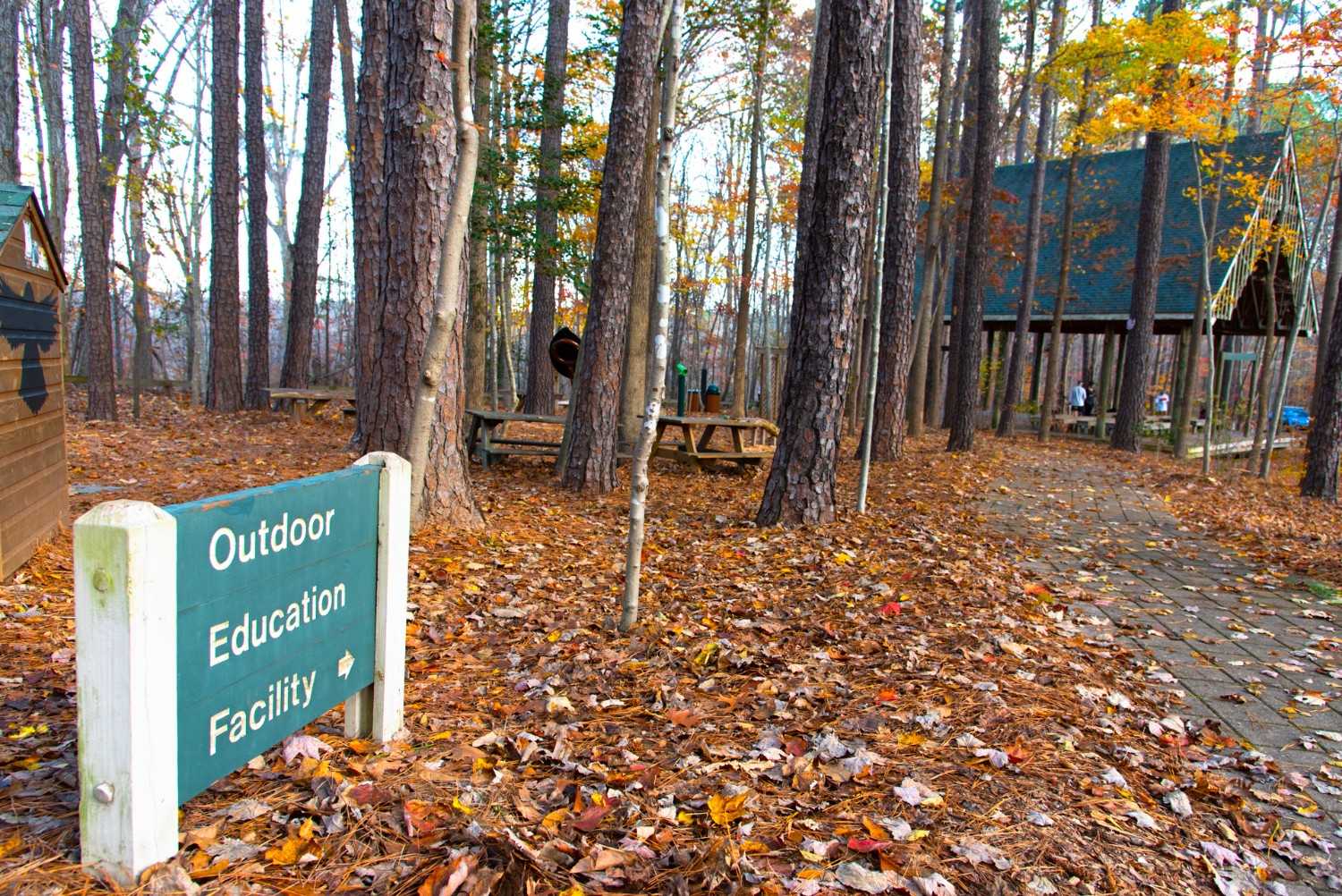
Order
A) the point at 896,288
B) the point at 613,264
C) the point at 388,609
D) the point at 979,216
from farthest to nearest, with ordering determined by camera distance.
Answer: the point at 979,216 < the point at 896,288 < the point at 613,264 < the point at 388,609

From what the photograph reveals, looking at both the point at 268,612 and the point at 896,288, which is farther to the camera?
the point at 896,288

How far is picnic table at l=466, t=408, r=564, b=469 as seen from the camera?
31.0ft

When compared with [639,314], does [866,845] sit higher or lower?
lower

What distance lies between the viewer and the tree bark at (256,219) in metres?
14.9

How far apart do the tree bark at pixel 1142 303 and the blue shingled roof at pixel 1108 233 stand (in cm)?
348

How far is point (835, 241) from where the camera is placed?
6.45 m

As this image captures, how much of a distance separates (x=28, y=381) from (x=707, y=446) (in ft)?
24.8

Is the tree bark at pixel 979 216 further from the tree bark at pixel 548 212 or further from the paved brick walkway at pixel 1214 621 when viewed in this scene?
the tree bark at pixel 548 212

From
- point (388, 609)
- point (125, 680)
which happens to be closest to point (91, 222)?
point (388, 609)

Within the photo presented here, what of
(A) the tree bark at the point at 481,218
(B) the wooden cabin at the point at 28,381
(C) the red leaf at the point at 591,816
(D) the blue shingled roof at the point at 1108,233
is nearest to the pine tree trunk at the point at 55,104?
(A) the tree bark at the point at 481,218

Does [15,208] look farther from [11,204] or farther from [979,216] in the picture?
[979,216]

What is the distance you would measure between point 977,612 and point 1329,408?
26.8 feet

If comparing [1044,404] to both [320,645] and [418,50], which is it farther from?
[320,645]

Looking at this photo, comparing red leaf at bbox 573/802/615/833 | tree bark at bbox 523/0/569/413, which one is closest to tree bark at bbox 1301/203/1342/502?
red leaf at bbox 573/802/615/833
